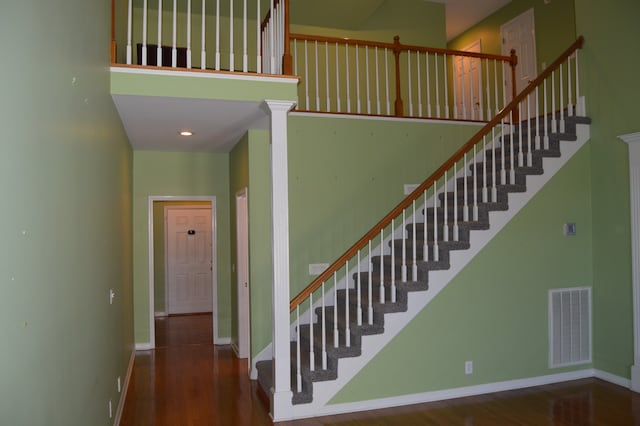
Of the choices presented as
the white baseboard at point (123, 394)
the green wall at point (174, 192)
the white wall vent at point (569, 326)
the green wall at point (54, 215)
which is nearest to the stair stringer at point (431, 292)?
the white wall vent at point (569, 326)

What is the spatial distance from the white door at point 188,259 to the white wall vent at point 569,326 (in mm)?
6353

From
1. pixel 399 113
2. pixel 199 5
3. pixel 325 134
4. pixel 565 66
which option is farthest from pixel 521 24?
pixel 199 5

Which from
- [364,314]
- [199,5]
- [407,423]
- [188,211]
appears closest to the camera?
[407,423]

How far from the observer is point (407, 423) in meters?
3.87

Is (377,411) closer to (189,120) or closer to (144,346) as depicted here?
(189,120)

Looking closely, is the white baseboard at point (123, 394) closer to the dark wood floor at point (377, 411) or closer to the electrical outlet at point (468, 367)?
the dark wood floor at point (377, 411)

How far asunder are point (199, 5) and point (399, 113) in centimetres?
303

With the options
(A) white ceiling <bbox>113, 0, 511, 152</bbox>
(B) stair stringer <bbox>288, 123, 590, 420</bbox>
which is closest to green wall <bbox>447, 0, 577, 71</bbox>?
(B) stair stringer <bbox>288, 123, 590, 420</bbox>

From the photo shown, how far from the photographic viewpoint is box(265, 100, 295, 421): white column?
399cm

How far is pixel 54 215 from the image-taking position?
1857mm

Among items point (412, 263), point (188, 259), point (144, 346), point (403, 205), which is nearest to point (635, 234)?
point (412, 263)

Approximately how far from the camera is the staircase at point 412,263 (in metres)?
4.11

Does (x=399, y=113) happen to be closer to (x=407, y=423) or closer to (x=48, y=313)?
(x=407, y=423)

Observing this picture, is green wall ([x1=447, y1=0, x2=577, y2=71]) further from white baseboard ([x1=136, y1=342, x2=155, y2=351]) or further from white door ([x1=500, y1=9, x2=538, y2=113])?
white baseboard ([x1=136, y1=342, x2=155, y2=351])
